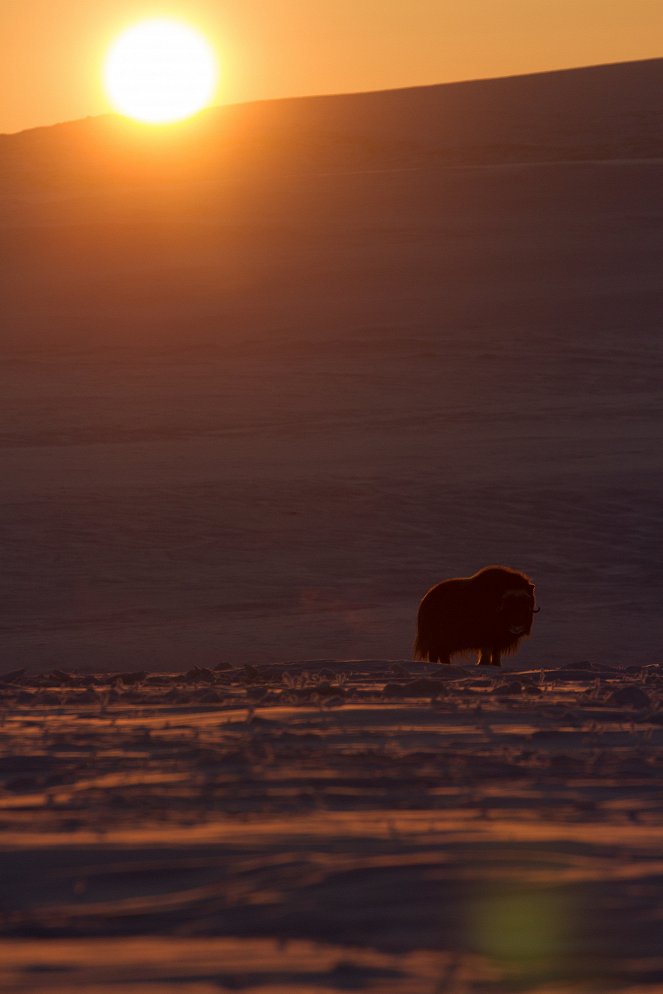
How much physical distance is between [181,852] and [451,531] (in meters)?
11.4

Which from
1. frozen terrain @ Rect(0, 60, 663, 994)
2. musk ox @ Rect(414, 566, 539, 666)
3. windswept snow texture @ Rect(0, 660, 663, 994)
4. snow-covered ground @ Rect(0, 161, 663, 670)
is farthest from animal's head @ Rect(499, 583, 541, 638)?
windswept snow texture @ Rect(0, 660, 663, 994)

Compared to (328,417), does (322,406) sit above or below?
above

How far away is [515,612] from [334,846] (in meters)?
5.64

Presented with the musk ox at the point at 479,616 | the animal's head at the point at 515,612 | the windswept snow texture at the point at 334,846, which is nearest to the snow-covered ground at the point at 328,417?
the musk ox at the point at 479,616

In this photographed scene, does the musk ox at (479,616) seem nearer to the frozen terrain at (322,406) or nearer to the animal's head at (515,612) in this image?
the animal's head at (515,612)

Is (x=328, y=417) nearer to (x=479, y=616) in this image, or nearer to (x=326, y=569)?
(x=326, y=569)

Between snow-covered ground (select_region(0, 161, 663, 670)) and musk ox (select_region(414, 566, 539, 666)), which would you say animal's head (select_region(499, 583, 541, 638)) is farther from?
snow-covered ground (select_region(0, 161, 663, 670))

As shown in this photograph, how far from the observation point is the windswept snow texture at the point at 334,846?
2.84 meters

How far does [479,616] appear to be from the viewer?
30.7ft

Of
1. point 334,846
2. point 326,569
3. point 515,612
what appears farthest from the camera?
point 326,569

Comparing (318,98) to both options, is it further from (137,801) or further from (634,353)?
(137,801)

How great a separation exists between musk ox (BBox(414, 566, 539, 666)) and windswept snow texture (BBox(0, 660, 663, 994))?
284cm

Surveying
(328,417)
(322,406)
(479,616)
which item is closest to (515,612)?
(479,616)

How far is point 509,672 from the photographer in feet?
26.1
